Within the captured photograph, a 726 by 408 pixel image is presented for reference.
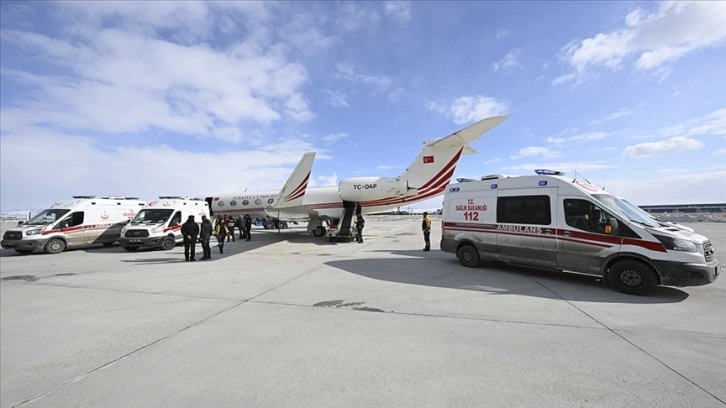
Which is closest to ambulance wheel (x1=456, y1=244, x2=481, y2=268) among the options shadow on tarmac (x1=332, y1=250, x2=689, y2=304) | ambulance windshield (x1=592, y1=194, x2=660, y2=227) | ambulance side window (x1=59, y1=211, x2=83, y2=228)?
shadow on tarmac (x1=332, y1=250, x2=689, y2=304)

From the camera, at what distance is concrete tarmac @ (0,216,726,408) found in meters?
2.92

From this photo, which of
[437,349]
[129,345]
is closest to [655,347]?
[437,349]

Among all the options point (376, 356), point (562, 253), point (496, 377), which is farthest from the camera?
point (562, 253)

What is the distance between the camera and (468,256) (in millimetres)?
9203

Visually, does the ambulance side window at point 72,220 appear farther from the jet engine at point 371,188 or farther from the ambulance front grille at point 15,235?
the jet engine at point 371,188

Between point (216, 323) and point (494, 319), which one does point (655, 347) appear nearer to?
point (494, 319)

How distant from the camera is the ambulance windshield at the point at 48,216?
46.4 ft

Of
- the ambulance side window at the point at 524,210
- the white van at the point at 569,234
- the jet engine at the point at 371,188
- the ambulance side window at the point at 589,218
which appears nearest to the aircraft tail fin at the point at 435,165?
the jet engine at the point at 371,188

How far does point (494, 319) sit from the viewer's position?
189 inches

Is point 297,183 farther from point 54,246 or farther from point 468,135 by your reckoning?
point 54,246

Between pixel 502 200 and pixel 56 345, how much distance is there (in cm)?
911

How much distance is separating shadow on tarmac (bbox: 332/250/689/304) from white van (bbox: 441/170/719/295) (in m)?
0.37

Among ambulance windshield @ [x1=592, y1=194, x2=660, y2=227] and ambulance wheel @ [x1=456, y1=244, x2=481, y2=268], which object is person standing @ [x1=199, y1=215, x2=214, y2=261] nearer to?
ambulance wheel @ [x1=456, y1=244, x2=481, y2=268]

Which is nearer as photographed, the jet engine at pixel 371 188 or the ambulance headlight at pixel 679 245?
the ambulance headlight at pixel 679 245
